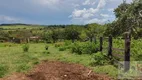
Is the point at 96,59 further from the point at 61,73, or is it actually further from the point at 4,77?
the point at 4,77

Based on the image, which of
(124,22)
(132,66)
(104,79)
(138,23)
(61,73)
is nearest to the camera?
(104,79)

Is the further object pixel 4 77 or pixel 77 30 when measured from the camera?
pixel 77 30

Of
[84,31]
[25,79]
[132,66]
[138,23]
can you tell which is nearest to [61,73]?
[25,79]

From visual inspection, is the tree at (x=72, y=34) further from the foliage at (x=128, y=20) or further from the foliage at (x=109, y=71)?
the foliage at (x=109, y=71)

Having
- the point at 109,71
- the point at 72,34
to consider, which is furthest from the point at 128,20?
the point at 109,71

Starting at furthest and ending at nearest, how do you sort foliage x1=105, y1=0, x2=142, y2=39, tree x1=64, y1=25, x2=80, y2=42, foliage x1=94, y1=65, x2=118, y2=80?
tree x1=64, y1=25, x2=80, y2=42 → foliage x1=105, y1=0, x2=142, y2=39 → foliage x1=94, y1=65, x2=118, y2=80

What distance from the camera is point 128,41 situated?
9.47 m

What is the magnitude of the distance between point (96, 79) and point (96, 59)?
3.37 meters

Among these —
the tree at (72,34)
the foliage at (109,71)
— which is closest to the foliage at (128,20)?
the tree at (72,34)

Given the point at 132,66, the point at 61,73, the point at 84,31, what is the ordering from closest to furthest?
1. the point at 132,66
2. the point at 61,73
3. the point at 84,31

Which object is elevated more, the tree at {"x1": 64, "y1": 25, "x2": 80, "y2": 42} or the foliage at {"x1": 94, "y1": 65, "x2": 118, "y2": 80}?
the foliage at {"x1": 94, "y1": 65, "x2": 118, "y2": 80}

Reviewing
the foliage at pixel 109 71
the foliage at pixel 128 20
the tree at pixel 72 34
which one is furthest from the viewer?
the tree at pixel 72 34

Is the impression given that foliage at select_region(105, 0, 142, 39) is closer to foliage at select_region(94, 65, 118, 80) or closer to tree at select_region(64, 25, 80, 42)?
tree at select_region(64, 25, 80, 42)

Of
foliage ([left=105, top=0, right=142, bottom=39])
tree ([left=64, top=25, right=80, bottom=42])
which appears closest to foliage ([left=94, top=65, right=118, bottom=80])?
foliage ([left=105, top=0, right=142, bottom=39])
